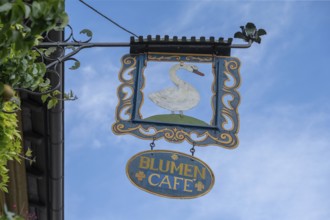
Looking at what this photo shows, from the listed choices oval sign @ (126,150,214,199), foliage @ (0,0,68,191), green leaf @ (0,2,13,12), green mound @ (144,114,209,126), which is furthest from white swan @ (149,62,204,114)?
green leaf @ (0,2,13,12)

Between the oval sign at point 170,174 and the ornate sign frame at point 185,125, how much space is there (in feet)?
0.71

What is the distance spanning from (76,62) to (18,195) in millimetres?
6379

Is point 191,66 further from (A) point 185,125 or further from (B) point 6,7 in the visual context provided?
(B) point 6,7

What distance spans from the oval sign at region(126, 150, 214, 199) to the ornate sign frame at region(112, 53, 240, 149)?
0.71 ft

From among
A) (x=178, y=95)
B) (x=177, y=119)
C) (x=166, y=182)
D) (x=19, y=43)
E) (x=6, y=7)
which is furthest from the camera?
(x=178, y=95)

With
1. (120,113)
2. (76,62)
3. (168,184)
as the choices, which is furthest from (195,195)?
(76,62)

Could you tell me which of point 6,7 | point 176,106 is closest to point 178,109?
point 176,106

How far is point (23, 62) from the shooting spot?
5289 millimetres

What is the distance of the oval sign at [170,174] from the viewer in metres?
6.80

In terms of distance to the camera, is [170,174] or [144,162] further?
[144,162]

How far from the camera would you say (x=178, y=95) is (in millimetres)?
7902

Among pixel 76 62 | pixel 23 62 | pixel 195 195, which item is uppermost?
pixel 76 62

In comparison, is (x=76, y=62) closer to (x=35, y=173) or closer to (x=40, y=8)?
(x=40, y=8)

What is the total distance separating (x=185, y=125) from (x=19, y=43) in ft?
11.3
